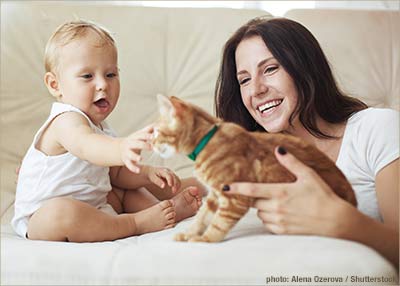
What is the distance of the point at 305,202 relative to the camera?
0.68 metres

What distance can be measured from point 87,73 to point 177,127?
210mm

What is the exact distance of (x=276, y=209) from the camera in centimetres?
69

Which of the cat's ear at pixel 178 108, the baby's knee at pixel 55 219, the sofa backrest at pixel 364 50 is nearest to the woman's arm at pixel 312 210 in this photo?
the cat's ear at pixel 178 108

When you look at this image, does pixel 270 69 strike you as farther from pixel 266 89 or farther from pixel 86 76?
pixel 86 76

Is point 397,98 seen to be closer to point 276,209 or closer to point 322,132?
point 322,132

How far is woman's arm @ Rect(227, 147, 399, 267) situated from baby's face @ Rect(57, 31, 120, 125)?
0.27m

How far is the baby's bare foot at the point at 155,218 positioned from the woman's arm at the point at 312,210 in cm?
19

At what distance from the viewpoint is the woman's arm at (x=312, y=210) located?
0.68 meters

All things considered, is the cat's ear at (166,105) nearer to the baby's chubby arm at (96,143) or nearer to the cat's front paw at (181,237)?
the baby's chubby arm at (96,143)

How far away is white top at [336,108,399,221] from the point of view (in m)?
0.79

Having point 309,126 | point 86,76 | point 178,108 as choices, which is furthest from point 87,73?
point 309,126

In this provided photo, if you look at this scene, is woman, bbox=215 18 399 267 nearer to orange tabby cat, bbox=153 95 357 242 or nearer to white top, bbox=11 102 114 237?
orange tabby cat, bbox=153 95 357 242

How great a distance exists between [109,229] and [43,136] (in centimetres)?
16

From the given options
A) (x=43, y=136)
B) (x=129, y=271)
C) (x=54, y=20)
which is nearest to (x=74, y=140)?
(x=43, y=136)
